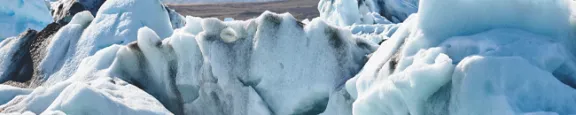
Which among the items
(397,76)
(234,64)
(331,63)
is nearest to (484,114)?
(397,76)

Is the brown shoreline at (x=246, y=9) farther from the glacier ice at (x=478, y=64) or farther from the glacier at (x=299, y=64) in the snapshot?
the glacier ice at (x=478, y=64)

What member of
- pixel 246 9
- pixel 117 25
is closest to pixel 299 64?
pixel 117 25

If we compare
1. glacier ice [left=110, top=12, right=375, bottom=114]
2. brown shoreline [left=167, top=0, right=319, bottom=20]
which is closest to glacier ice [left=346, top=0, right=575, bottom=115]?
glacier ice [left=110, top=12, right=375, bottom=114]

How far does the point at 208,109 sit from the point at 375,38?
9.29 metres

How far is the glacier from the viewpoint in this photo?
486 cm

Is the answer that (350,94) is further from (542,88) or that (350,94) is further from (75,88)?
(75,88)

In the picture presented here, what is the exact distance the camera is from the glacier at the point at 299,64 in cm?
486

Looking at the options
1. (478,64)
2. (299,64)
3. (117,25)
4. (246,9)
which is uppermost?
(478,64)

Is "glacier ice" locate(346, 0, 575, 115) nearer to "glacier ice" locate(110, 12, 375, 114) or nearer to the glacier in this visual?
the glacier

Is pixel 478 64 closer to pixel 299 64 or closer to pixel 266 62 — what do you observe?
pixel 299 64

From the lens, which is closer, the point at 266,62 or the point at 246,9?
the point at 266,62

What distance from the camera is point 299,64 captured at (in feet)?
22.0

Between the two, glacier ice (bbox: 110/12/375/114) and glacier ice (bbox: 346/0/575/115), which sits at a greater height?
glacier ice (bbox: 346/0/575/115)

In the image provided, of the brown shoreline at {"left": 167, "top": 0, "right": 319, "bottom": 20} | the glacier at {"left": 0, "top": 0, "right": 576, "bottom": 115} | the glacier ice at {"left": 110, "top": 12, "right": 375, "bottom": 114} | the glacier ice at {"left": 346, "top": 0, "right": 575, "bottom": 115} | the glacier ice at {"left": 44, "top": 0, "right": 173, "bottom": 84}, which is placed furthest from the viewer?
the brown shoreline at {"left": 167, "top": 0, "right": 319, "bottom": 20}
